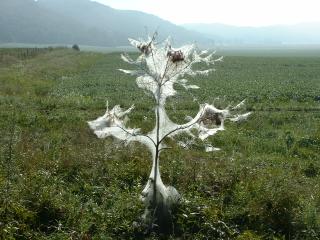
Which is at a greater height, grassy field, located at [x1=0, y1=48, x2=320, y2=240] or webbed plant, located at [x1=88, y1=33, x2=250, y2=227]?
webbed plant, located at [x1=88, y1=33, x2=250, y2=227]

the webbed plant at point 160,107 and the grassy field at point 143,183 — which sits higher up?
the webbed plant at point 160,107

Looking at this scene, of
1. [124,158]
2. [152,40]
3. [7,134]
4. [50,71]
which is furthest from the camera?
[50,71]

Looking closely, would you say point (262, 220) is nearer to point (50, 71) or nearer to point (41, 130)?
point (41, 130)

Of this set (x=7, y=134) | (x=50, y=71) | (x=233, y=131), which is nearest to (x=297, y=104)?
(x=233, y=131)

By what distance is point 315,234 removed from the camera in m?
7.34

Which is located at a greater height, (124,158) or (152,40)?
(152,40)

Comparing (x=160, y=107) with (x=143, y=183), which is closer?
(x=160, y=107)

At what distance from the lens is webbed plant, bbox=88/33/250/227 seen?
24.2 ft

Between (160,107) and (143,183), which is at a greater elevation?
(160,107)

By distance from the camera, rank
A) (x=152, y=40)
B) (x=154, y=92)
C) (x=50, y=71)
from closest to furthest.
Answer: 1. (x=152, y=40)
2. (x=154, y=92)
3. (x=50, y=71)

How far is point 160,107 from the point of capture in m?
7.95

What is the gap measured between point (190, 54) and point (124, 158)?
11.0 ft

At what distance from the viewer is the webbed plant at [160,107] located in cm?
738

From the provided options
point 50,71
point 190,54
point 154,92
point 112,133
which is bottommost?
point 50,71
